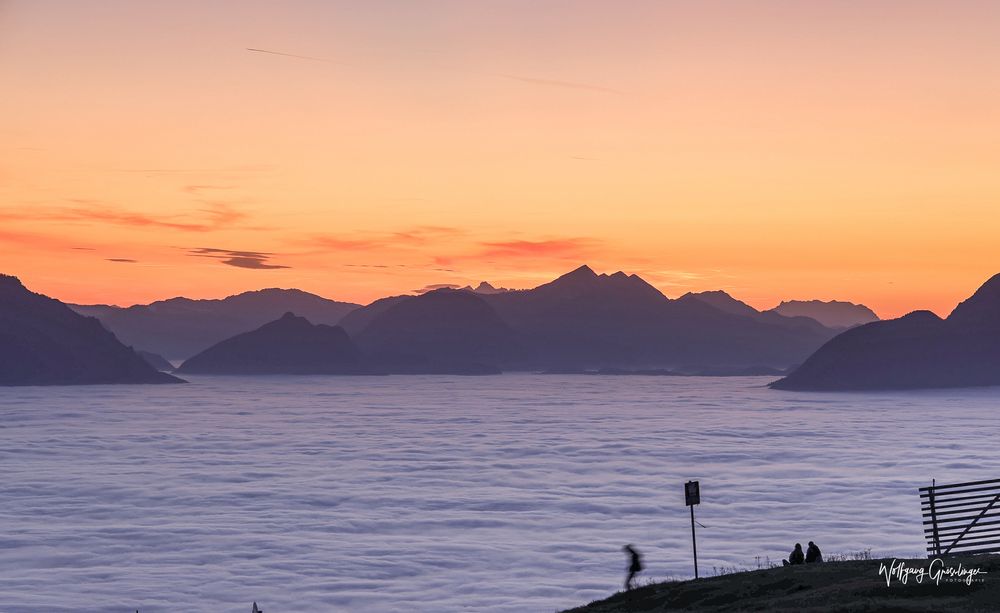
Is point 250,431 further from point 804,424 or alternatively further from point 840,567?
point 840,567

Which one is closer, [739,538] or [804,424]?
[739,538]

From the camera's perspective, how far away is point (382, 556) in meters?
58.9

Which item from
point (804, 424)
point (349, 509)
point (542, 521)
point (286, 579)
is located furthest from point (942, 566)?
point (804, 424)

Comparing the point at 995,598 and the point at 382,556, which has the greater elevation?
the point at 995,598

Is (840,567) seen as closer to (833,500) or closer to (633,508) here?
(633,508)

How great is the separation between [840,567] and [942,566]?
133 inches

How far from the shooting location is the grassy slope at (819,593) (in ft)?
69.6

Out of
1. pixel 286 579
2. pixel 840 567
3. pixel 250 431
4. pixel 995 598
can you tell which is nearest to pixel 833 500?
pixel 286 579

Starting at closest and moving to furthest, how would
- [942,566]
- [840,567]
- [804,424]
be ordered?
[942,566]
[840,567]
[804,424]

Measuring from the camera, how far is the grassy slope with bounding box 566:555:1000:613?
21203 mm

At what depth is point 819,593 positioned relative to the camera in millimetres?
23781

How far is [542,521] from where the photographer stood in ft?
233

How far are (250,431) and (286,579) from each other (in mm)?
125600

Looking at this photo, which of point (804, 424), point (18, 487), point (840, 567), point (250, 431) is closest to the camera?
point (840, 567)
